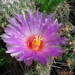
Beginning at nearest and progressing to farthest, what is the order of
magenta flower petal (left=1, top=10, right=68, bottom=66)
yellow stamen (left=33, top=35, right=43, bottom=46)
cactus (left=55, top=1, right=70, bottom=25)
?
magenta flower petal (left=1, top=10, right=68, bottom=66)
yellow stamen (left=33, top=35, right=43, bottom=46)
cactus (left=55, top=1, right=70, bottom=25)

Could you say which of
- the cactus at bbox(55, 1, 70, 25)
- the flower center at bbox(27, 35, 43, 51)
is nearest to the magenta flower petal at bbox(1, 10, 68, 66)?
the flower center at bbox(27, 35, 43, 51)

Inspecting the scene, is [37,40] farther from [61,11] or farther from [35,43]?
[61,11]

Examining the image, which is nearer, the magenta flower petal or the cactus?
the magenta flower petal

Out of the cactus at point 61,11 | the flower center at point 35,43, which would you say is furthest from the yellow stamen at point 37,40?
the cactus at point 61,11

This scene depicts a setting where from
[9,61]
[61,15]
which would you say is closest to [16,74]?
[9,61]

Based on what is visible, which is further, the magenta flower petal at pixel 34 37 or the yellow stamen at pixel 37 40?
the yellow stamen at pixel 37 40

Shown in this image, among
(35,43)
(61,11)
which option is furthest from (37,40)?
(61,11)

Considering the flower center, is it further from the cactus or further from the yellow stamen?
the cactus

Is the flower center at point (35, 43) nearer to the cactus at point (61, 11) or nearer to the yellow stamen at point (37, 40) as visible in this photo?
the yellow stamen at point (37, 40)
